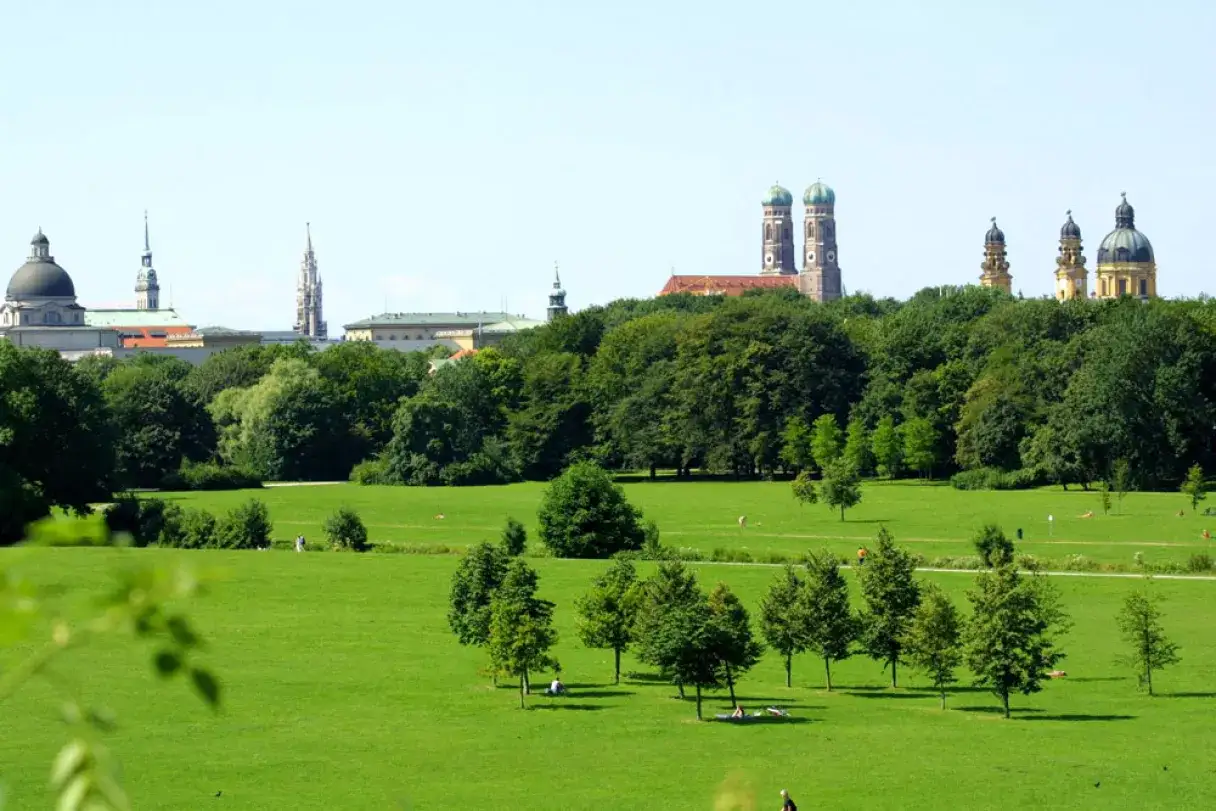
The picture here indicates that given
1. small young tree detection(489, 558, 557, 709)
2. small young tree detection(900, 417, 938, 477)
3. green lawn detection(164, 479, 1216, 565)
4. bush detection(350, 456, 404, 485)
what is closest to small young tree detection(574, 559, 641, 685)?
small young tree detection(489, 558, 557, 709)

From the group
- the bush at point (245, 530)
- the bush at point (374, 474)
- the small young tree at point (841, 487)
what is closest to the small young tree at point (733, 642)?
the bush at point (245, 530)

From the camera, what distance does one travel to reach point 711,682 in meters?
39.6

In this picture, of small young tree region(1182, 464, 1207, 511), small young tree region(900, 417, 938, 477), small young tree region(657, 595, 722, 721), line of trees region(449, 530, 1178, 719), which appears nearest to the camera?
small young tree region(657, 595, 722, 721)

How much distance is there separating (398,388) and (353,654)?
7649 cm

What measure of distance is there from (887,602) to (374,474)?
64256 millimetres

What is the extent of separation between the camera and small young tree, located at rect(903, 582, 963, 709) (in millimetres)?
41031

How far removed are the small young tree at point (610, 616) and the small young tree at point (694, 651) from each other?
452cm

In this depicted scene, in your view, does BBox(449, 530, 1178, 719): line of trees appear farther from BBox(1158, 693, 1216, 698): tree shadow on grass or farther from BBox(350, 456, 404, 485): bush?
BBox(350, 456, 404, 485): bush

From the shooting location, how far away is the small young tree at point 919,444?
99.0 metres

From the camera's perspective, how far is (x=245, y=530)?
6781cm

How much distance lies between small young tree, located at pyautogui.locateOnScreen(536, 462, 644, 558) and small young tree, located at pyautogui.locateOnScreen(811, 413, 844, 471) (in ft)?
107

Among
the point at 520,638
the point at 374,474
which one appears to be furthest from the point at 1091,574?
the point at 374,474

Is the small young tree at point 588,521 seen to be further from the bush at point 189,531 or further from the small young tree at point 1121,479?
the small young tree at point 1121,479

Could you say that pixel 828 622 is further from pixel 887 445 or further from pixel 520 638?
pixel 887 445
